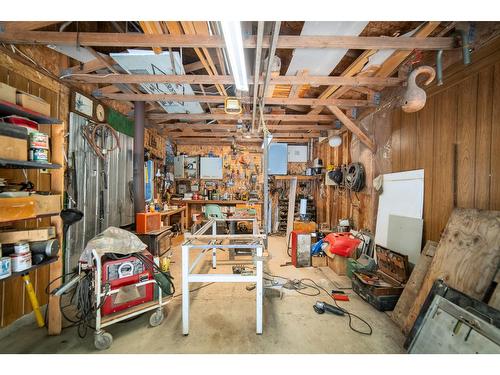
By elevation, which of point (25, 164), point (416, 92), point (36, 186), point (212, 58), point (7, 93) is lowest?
point (36, 186)

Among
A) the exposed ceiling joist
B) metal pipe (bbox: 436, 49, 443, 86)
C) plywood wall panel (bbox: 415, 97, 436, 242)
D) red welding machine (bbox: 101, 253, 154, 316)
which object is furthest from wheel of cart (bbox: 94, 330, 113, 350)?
the exposed ceiling joist

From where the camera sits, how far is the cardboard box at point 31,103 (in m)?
1.80

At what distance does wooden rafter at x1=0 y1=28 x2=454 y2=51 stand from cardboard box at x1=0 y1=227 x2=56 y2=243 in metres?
1.79

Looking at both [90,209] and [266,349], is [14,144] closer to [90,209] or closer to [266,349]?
[90,209]

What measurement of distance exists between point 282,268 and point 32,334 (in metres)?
3.22

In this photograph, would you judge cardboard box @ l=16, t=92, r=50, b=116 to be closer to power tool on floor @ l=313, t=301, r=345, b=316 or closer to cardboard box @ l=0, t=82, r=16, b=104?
cardboard box @ l=0, t=82, r=16, b=104

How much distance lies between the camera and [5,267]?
63.7 inches

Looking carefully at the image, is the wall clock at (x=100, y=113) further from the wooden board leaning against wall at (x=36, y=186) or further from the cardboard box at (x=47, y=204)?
the cardboard box at (x=47, y=204)

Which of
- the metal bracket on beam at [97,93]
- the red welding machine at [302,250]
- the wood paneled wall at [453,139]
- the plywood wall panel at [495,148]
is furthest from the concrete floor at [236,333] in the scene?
the metal bracket on beam at [97,93]

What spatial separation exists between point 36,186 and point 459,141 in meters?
4.56

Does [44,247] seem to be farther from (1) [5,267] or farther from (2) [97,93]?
(2) [97,93]

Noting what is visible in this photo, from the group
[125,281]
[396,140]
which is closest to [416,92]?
[396,140]

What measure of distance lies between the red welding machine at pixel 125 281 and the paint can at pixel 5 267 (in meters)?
0.61

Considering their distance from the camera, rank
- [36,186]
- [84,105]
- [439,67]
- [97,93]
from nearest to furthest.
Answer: [439,67] < [36,186] < [84,105] < [97,93]
